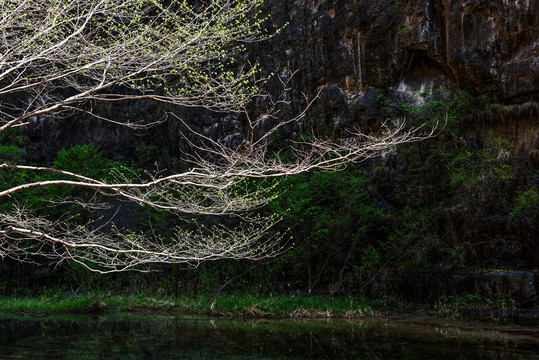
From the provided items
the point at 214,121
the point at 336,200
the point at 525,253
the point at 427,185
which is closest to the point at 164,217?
the point at 336,200

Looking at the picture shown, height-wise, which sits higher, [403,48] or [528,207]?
[403,48]

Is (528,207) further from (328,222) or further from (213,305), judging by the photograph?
(213,305)

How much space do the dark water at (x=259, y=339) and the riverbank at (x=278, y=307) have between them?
94 cm

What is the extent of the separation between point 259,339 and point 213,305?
445 centimetres

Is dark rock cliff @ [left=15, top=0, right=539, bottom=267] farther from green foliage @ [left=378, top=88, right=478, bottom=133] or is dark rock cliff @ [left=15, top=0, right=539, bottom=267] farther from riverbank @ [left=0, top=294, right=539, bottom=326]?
riverbank @ [left=0, top=294, right=539, bottom=326]

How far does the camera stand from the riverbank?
38.2 feet

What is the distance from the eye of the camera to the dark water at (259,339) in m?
7.09

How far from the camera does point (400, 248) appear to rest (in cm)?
1451

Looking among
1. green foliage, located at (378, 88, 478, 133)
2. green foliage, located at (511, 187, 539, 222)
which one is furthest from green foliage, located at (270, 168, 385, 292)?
green foliage, located at (511, 187, 539, 222)

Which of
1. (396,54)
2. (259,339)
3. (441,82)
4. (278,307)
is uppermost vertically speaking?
(396,54)

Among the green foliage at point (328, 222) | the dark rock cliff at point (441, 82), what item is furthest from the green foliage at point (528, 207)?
the green foliage at point (328, 222)

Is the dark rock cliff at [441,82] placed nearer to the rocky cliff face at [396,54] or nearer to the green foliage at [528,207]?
the rocky cliff face at [396,54]

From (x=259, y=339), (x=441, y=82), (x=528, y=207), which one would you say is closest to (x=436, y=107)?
(x=441, y=82)

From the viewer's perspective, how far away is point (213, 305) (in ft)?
41.9
